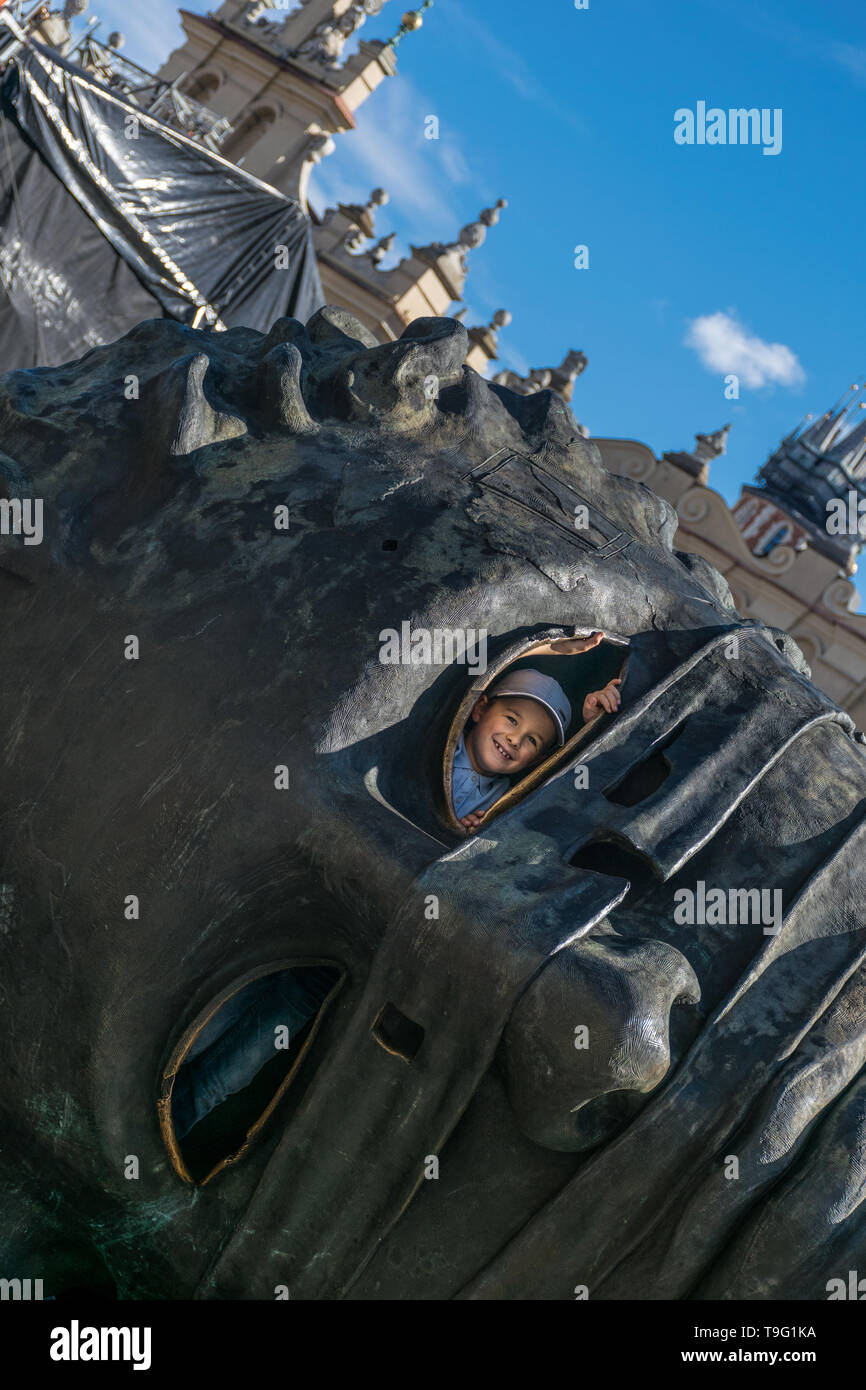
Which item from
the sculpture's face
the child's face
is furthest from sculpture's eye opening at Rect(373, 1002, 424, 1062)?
the child's face

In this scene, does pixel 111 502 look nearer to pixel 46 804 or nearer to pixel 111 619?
pixel 111 619

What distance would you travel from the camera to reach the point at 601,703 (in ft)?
9.63

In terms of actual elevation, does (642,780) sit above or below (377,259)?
below

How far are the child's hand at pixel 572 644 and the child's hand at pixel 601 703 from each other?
11 centimetres

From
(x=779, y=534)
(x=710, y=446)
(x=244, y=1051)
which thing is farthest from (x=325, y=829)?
(x=779, y=534)

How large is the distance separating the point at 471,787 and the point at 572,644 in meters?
0.41

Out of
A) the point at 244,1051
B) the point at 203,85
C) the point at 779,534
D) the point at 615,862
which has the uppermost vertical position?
the point at 203,85

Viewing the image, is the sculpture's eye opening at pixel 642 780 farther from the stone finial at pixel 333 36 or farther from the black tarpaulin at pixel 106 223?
the stone finial at pixel 333 36

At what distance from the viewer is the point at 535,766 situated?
9.53 feet

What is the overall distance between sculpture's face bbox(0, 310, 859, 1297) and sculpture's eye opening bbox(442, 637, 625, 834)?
0.02 metres

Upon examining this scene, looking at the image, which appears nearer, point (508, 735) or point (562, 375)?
point (508, 735)

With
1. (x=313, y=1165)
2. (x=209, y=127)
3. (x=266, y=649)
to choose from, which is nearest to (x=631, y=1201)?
(x=313, y=1165)

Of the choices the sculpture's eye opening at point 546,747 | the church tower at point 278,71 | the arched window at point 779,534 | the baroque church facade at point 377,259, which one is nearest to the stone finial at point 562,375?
the baroque church facade at point 377,259

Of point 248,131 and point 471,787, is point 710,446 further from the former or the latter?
point 471,787
